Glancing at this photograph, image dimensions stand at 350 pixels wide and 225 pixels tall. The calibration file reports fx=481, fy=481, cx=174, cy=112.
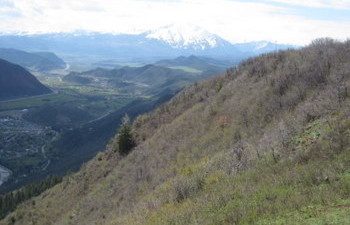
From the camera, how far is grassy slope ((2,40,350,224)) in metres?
17.9

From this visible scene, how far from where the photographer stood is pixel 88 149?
185375 millimetres

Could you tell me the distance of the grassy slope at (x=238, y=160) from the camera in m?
17.9

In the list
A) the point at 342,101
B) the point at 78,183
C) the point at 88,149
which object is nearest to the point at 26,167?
the point at 88,149

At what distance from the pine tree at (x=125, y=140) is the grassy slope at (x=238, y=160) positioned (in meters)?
0.96

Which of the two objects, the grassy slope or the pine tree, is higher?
the grassy slope

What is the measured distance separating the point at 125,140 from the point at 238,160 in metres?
27.0

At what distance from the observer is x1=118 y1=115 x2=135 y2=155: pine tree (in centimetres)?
5047

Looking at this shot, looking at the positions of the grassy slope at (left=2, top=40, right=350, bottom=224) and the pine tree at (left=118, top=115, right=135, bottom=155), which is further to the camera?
the pine tree at (left=118, top=115, right=135, bottom=155)

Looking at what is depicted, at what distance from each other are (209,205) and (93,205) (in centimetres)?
2126

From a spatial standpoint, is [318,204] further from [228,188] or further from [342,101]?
[342,101]

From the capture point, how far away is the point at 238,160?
82.7ft

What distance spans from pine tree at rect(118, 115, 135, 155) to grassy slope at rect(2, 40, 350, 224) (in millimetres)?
963

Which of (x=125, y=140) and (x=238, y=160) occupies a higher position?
(x=238, y=160)

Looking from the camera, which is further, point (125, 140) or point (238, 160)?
point (125, 140)
